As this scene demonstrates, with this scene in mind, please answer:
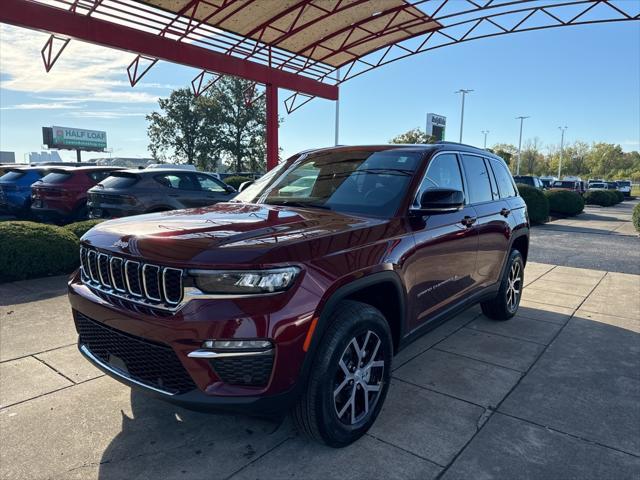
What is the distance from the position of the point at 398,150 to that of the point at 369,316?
1623mm

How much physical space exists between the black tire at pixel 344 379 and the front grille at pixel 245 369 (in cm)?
31

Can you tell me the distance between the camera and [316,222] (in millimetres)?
2936

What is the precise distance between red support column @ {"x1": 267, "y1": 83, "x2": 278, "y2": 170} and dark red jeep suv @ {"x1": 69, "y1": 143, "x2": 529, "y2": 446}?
620 inches

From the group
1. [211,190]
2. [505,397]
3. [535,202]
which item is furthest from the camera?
[535,202]

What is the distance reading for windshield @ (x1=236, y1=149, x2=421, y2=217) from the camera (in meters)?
3.37

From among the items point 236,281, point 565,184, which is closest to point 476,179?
point 236,281

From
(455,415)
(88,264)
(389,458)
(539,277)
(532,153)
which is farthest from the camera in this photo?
(532,153)

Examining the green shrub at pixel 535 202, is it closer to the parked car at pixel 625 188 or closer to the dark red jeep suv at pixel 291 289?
the dark red jeep suv at pixel 291 289

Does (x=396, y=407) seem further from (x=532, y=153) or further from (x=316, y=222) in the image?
(x=532, y=153)

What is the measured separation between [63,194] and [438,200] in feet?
31.2

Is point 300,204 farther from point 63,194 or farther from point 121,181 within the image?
point 63,194

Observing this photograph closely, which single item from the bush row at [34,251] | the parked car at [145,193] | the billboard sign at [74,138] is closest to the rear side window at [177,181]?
the parked car at [145,193]

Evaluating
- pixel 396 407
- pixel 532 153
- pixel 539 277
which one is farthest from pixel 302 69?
pixel 532 153

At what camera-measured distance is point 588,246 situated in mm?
11328
